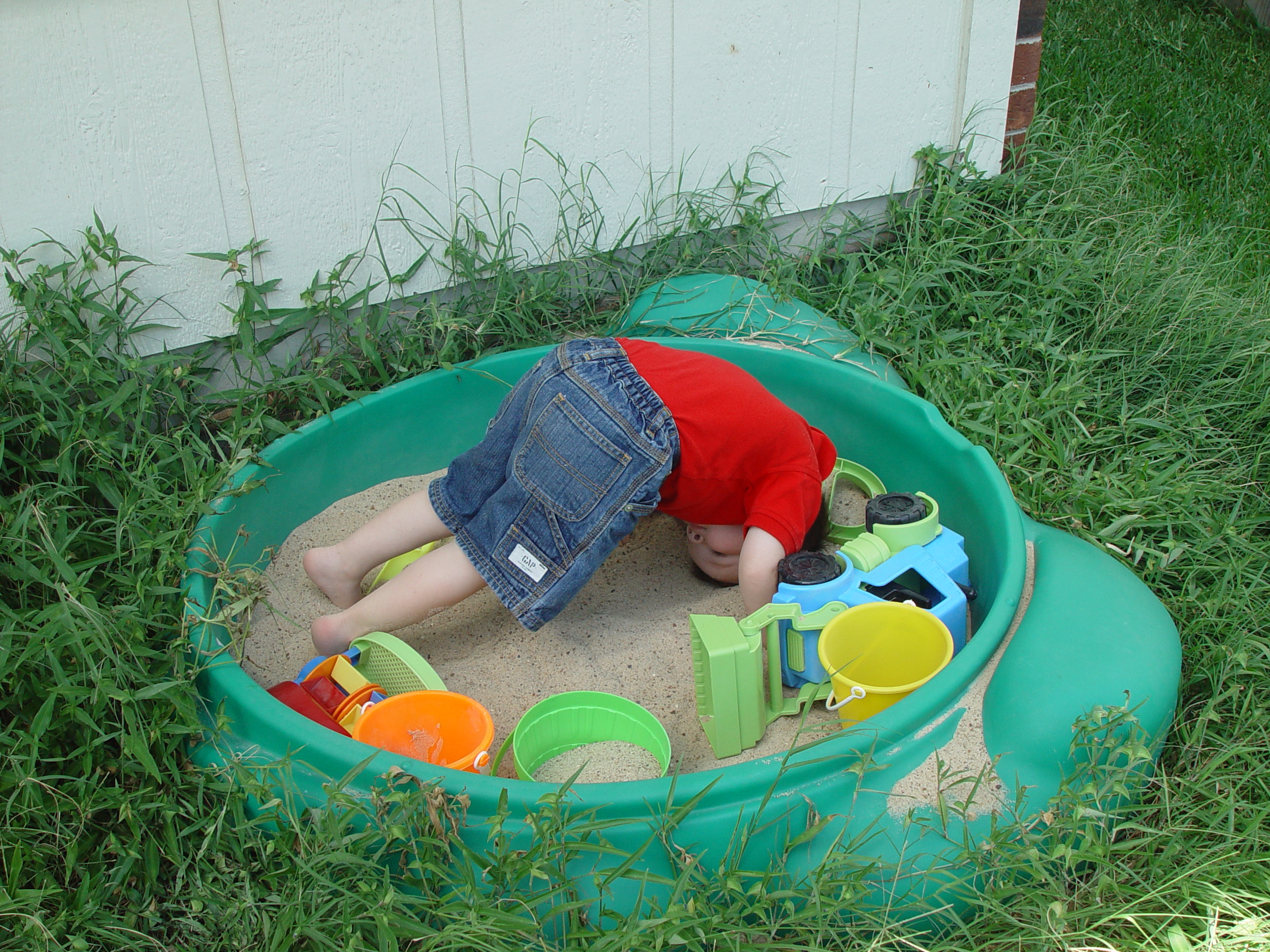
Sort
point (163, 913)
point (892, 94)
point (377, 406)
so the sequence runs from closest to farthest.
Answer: point (163, 913), point (377, 406), point (892, 94)

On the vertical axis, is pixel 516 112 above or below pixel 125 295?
above

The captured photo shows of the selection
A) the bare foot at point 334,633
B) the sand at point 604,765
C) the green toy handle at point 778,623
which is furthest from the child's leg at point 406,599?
the green toy handle at point 778,623

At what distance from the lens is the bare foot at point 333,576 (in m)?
1.63

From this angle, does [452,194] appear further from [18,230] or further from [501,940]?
[501,940]

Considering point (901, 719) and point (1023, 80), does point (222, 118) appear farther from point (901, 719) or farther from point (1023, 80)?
point (1023, 80)

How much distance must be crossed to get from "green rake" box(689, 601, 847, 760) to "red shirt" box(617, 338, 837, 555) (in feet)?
0.49

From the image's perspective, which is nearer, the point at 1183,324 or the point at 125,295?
the point at 125,295

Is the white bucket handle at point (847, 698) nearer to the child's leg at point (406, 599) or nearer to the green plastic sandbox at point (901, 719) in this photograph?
the green plastic sandbox at point (901, 719)

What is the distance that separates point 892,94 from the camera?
94.3 inches

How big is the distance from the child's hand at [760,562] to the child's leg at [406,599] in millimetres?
405

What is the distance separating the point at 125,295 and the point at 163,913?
1009 millimetres

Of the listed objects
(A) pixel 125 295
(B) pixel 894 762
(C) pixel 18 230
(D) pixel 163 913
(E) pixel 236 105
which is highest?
(E) pixel 236 105

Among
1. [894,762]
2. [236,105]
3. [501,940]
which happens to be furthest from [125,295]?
[894,762]

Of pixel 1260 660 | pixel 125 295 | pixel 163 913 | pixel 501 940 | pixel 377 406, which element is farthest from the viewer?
pixel 377 406
